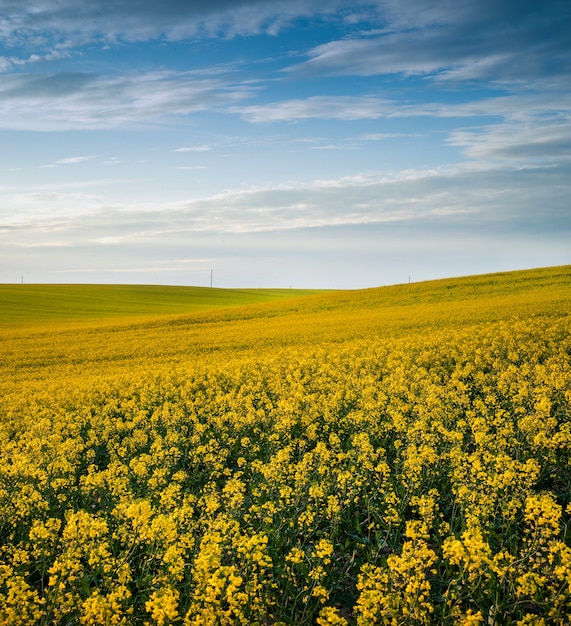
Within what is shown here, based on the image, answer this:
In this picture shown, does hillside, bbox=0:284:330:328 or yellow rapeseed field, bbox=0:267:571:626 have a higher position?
hillside, bbox=0:284:330:328

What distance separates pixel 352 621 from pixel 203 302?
3869 inches

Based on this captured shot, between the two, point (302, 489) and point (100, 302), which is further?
point (100, 302)

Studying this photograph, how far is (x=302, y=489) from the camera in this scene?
10305 mm

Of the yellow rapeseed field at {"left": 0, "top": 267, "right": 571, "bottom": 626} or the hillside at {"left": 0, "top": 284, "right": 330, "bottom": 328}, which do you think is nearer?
the yellow rapeseed field at {"left": 0, "top": 267, "right": 571, "bottom": 626}

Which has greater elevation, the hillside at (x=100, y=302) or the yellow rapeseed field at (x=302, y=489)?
the hillside at (x=100, y=302)

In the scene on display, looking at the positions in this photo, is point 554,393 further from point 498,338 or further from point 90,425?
point 90,425

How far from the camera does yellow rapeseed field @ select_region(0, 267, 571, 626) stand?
6.71 meters

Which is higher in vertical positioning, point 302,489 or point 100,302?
point 100,302

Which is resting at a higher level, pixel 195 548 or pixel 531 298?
pixel 531 298

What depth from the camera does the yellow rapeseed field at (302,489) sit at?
6711mm

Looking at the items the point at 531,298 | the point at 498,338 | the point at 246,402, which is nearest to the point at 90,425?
the point at 246,402

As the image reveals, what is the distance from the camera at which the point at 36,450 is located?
1258 centimetres

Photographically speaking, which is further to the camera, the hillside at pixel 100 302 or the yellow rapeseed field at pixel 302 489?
the hillside at pixel 100 302

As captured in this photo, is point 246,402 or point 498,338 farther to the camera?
point 498,338
